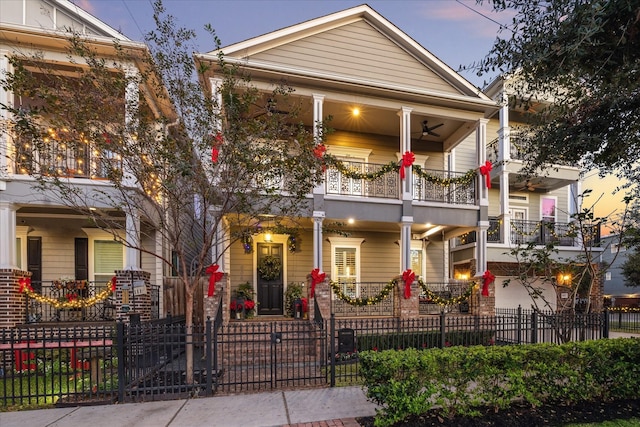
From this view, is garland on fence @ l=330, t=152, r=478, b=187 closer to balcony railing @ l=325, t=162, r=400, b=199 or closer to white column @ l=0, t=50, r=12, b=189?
balcony railing @ l=325, t=162, r=400, b=199

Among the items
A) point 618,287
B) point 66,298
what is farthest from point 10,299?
point 618,287

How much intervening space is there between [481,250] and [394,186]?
12.4ft

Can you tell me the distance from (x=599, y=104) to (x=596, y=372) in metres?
4.50

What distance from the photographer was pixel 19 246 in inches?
453

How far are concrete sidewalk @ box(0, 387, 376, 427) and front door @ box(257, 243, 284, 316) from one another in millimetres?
6258

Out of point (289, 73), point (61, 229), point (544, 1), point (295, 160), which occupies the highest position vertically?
point (289, 73)

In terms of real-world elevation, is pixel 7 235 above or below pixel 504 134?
below

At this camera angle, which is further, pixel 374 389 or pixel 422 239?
pixel 422 239

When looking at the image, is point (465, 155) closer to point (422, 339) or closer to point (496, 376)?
point (422, 339)

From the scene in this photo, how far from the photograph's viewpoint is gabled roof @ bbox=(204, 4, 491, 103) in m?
11.0

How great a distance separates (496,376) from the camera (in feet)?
17.5

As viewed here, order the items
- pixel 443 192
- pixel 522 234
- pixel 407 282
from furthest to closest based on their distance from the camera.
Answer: pixel 522 234 < pixel 443 192 < pixel 407 282

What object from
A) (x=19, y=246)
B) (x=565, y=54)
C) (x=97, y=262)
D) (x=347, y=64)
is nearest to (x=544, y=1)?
(x=565, y=54)

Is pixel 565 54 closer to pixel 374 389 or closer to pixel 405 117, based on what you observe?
pixel 374 389
